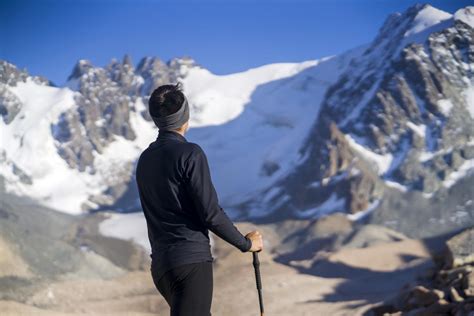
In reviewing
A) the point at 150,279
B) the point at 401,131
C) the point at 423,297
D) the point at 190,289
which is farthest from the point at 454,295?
the point at 401,131

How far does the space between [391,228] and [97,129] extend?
38.0 meters

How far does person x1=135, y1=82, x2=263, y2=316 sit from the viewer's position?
1826 millimetres

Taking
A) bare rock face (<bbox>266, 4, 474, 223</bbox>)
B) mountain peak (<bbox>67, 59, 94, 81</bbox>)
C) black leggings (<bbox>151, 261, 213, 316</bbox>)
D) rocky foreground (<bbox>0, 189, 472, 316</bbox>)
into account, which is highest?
mountain peak (<bbox>67, 59, 94, 81</bbox>)

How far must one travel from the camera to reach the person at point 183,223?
1.83 meters

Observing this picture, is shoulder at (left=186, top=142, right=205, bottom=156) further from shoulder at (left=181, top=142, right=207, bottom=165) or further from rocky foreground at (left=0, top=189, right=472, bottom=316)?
rocky foreground at (left=0, top=189, right=472, bottom=316)

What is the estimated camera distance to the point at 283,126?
6353 cm

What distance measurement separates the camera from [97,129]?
210 ft

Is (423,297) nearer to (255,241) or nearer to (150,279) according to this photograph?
(255,241)

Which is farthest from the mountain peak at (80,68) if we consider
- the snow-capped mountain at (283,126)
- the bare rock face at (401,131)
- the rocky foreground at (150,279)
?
the rocky foreground at (150,279)

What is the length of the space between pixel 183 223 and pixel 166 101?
355 mm

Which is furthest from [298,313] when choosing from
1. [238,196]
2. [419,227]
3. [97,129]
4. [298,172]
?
[97,129]

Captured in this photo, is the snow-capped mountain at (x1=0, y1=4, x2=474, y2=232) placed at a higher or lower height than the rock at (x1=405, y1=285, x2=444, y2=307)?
higher

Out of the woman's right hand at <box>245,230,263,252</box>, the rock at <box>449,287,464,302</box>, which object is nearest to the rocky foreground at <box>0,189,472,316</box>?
the rock at <box>449,287,464,302</box>

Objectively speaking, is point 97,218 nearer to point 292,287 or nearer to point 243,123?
point 292,287
